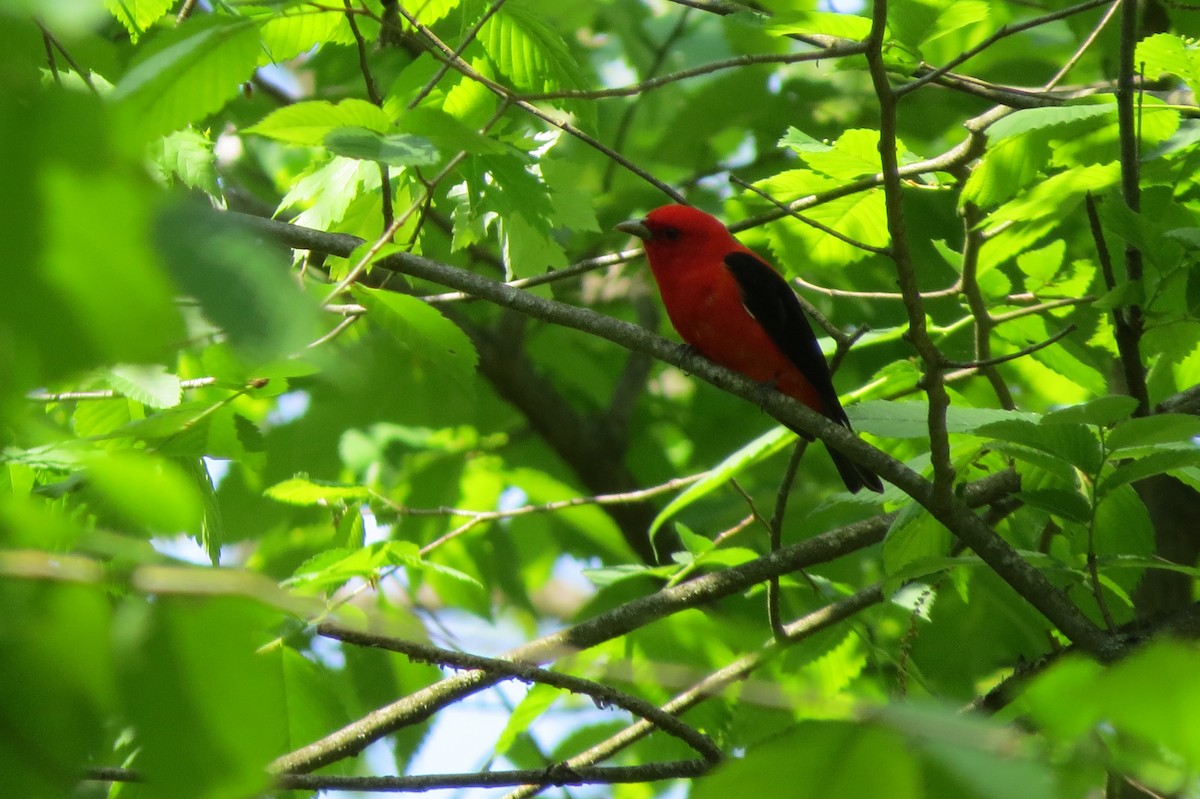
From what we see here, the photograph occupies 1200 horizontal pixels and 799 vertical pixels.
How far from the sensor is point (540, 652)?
3.57 metres

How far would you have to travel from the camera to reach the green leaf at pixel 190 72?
5.16ft

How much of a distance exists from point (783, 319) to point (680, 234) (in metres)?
0.70

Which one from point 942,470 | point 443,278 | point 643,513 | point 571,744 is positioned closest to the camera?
point 942,470

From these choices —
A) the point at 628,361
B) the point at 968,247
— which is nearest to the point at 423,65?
the point at 968,247

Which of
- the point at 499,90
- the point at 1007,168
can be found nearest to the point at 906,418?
the point at 1007,168

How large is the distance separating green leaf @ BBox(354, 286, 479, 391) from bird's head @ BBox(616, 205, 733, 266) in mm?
2663

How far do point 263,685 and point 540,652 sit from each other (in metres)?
2.57

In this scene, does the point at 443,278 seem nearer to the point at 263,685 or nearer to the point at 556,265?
the point at 556,265

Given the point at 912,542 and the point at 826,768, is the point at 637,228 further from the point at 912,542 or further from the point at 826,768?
the point at 826,768

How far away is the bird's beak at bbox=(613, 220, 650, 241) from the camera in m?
5.57

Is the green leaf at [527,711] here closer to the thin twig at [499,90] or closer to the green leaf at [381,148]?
the thin twig at [499,90]

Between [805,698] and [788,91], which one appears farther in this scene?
[788,91]

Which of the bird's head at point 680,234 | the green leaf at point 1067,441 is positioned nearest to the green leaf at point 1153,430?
the green leaf at point 1067,441

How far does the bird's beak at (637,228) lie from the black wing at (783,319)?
0.47 meters
